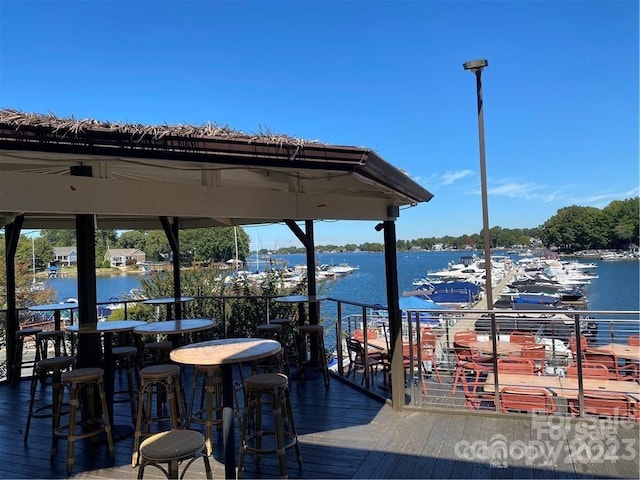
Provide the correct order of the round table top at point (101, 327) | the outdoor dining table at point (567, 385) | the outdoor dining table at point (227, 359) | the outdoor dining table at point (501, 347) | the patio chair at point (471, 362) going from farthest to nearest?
the outdoor dining table at point (501, 347) → the patio chair at point (471, 362) → the outdoor dining table at point (567, 385) → the round table top at point (101, 327) → the outdoor dining table at point (227, 359)

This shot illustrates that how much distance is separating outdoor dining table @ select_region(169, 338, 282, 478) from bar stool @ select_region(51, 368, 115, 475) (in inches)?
36.1

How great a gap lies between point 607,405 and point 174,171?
439 centimetres

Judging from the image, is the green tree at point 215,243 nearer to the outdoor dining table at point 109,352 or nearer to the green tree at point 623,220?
the outdoor dining table at point 109,352

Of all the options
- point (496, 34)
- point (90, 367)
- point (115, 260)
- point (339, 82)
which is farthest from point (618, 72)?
point (115, 260)

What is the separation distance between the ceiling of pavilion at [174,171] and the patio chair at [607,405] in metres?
2.43

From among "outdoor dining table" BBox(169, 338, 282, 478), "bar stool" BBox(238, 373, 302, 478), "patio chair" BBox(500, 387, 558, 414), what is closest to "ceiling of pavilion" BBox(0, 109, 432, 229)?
"outdoor dining table" BBox(169, 338, 282, 478)

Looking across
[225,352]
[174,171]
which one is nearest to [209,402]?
[225,352]

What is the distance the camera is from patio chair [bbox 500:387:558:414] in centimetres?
389

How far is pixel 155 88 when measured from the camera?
391 inches

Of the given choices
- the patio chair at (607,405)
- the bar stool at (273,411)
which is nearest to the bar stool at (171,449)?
the bar stool at (273,411)

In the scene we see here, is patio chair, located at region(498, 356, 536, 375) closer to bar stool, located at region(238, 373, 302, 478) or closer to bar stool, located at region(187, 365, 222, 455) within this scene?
bar stool, located at region(238, 373, 302, 478)

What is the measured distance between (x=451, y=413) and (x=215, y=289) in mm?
6340

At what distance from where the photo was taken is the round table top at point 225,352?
2279 millimetres

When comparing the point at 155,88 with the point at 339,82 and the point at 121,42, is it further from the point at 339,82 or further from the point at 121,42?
the point at 339,82
